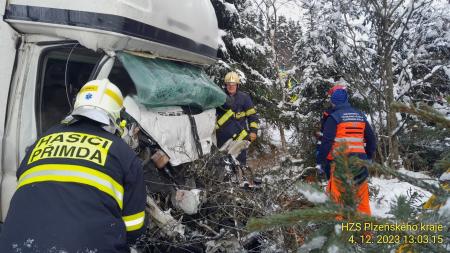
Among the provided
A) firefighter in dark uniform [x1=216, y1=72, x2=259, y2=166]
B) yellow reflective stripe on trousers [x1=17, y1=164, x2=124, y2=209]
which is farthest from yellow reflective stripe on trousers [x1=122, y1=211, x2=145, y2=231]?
firefighter in dark uniform [x1=216, y1=72, x2=259, y2=166]

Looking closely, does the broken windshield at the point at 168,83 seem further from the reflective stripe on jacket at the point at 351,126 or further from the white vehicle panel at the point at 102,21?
the reflective stripe on jacket at the point at 351,126

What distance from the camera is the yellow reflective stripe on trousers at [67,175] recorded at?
1.98 m

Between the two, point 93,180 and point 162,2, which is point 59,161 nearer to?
point 93,180

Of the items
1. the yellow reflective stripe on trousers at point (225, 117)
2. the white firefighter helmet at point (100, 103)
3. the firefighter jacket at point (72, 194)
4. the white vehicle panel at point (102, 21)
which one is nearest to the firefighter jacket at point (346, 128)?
the yellow reflective stripe on trousers at point (225, 117)

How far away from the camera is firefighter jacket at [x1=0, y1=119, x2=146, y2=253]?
74.3 inches

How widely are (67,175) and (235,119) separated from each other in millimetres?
4084

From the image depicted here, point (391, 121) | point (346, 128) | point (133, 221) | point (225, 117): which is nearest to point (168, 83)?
point (133, 221)

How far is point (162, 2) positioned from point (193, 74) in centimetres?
98

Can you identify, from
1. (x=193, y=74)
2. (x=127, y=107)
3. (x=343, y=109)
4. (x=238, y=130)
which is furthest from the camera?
(x=238, y=130)

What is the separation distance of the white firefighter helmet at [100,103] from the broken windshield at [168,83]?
2.16 ft

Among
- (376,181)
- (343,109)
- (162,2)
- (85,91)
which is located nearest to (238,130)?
(343,109)

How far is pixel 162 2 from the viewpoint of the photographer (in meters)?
3.33

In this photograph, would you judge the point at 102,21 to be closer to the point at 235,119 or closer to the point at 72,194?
the point at 72,194

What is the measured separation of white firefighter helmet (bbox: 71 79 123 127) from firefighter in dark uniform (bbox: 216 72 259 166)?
3.34 meters
